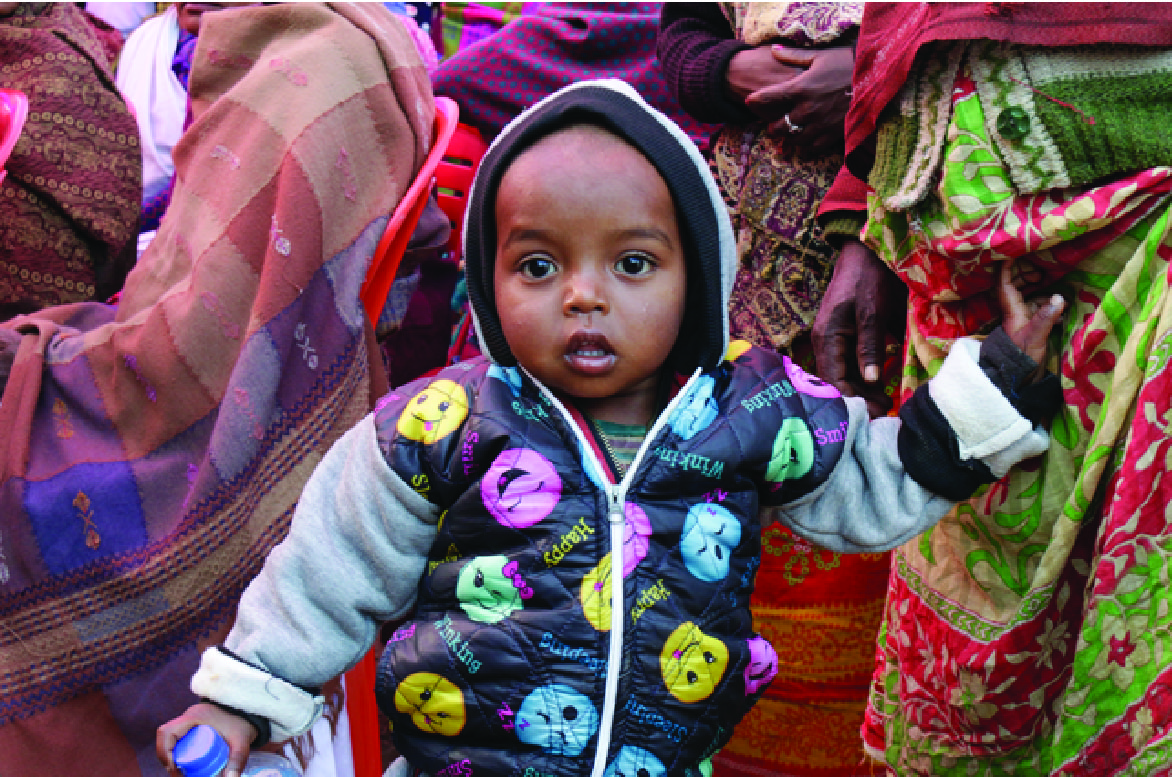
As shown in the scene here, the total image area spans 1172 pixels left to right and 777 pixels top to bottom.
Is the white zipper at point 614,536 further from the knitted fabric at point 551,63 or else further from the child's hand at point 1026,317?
the knitted fabric at point 551,63

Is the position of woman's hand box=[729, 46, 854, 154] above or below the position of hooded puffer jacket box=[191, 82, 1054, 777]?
above

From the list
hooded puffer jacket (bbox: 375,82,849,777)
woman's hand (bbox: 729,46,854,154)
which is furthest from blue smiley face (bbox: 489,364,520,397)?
woman's hand (bbox: 729,46,854,154)

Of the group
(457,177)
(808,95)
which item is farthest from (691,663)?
(457,177)

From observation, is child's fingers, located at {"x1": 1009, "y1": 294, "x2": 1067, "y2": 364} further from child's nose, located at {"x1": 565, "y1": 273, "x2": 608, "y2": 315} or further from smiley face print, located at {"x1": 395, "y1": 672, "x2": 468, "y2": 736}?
smiley face print, located at {"x1": 395, "y1": 672, "x2": 468, "y2": 736}

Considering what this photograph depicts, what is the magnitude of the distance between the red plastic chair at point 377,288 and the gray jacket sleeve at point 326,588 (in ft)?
1.71

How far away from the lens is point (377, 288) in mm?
2139

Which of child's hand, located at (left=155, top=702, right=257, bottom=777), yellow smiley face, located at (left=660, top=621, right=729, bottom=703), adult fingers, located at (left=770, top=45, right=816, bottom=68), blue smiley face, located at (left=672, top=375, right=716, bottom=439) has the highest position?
adult fingers, located at (left=770, top=45, right=816, bottom=68)

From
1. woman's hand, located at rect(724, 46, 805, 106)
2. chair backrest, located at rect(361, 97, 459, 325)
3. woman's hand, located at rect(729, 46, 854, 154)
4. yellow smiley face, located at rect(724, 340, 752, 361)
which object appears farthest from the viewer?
chair backrest, located at rect(361, 97, 459, 325)

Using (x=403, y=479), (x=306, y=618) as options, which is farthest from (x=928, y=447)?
(x=306, y=618)

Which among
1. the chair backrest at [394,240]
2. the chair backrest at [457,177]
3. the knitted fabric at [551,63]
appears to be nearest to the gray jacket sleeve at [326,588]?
the chair backrest at [394,240]

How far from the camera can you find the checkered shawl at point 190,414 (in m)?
1.79

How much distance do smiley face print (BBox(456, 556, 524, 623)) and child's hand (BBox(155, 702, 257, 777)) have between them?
0.37 meters

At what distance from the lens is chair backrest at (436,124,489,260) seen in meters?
2.66

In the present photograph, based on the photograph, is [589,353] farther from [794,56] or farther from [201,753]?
[794,56]
